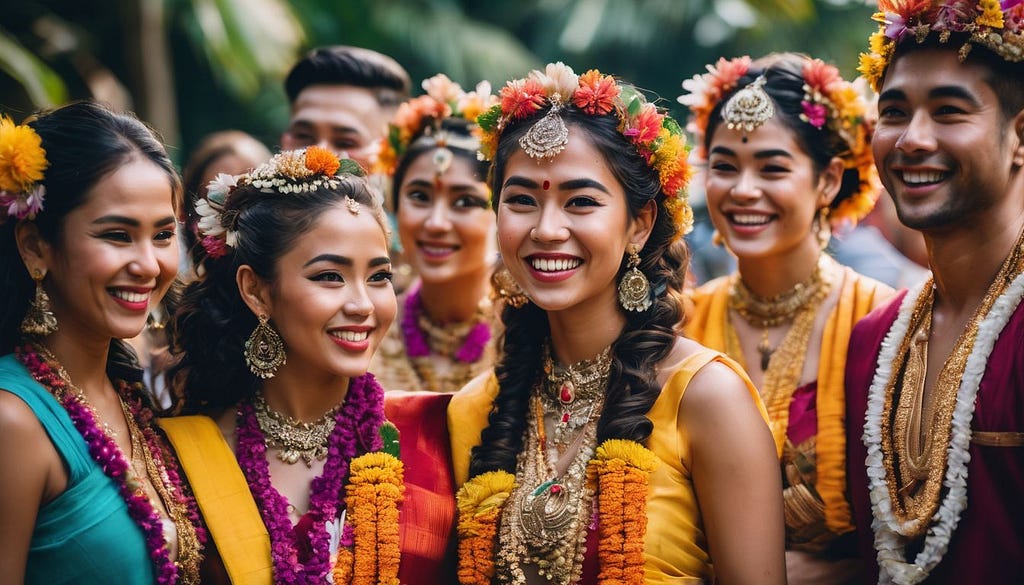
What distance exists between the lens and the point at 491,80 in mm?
12680

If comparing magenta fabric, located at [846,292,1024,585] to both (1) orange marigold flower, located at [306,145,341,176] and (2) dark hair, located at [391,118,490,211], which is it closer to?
(1) orange marigold flower, located at [306,145,341,176]

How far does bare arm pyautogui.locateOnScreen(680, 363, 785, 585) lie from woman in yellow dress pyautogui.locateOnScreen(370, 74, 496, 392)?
2183mm

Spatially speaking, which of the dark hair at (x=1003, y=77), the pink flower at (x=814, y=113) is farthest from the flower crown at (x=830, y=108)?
the dark hair at (x=1003, y=77)

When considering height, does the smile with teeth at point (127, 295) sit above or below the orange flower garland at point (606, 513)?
above

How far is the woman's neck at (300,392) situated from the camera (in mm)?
3775

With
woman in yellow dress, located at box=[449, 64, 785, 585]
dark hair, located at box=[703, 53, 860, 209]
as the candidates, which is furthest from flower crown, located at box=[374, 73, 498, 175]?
woman in yellow dress, located at box=[449, 64, 785, 585]

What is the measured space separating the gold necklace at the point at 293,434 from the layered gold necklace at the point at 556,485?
0.68 m

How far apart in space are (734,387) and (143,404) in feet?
6.47

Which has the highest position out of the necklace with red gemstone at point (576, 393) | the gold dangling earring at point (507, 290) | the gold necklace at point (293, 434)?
the gold dangling earring at point (507, 290)

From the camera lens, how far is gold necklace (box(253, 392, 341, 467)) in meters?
3.72

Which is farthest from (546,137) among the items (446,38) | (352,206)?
(446,38)

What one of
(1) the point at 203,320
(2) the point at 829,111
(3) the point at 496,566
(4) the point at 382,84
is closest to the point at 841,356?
(2) the point at 829,111

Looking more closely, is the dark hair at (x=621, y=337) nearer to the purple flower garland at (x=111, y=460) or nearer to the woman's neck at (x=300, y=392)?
the woman's neck at (x=300, y=392)

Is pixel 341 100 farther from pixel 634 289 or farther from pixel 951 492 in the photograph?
pixel 951 492
